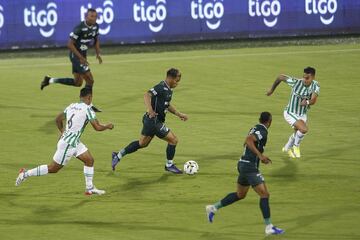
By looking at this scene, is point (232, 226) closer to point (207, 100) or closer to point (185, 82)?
point (207, 100)

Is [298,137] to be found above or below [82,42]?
below

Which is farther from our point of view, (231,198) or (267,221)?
(231,198)

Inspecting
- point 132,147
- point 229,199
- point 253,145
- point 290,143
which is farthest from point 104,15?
point 253,145

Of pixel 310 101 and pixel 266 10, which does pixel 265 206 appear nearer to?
pixel 310 101

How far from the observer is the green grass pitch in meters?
17.9

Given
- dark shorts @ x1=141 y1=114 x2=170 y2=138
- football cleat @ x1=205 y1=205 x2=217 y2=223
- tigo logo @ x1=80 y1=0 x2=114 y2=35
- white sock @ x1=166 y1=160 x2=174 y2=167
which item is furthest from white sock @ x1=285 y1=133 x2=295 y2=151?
tigo logo @ x1=80 y1=0 x2=114 y2=35

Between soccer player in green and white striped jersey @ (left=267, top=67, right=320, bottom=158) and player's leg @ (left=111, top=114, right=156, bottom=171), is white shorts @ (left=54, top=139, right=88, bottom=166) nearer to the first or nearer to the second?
player's leg @ (left=111, top=114, right=156, bottom=171)

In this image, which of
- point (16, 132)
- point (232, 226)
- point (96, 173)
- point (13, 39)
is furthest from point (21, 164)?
point (13, 39)

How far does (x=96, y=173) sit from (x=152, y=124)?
2.03m

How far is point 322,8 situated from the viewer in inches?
1672

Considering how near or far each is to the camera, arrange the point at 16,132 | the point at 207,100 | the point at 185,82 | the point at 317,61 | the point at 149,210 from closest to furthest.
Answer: the point at 149,210 < the point at 16,132 < the point at 207,100 < the point at 185,82 < the point at 317,61

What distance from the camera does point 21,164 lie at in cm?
2291

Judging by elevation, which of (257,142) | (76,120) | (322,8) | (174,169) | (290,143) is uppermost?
(257,142)

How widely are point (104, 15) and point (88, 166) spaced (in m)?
20.5
